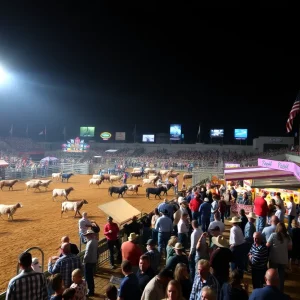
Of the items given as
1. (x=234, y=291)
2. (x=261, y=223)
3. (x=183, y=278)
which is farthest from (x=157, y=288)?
(x=261, y=223)

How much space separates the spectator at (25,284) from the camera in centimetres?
465

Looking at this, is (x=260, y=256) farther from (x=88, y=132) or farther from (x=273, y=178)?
(x=88, y=132)

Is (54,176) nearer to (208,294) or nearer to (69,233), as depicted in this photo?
(69,233)

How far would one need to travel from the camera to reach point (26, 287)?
4.73 metres

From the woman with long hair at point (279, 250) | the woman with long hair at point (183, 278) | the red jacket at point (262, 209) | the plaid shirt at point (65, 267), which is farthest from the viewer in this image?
the red jacket at point (262, 209)

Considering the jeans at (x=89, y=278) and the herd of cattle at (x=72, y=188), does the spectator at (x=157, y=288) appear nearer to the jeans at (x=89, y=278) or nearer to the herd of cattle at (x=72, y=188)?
the jeans at (x=89, y=278)

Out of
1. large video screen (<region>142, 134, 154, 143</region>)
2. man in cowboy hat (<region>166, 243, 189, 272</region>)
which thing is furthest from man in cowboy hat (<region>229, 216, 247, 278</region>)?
large video screen (<region>142, 134, 154, 143</region>)

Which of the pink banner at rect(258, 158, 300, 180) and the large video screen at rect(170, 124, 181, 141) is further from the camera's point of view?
the large video screen at rect(170, 124, 181, 141)

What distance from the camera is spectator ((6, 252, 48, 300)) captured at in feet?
15.3

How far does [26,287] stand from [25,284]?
0.17ft

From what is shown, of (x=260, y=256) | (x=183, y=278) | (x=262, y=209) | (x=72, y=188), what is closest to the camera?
(x=183, y=278)

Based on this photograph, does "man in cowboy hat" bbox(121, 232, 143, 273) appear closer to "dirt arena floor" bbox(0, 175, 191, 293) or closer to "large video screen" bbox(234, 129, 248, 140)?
"dirt arena floor" bbox(0, 175, 191, 293)

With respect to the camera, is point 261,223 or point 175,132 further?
point 175,132

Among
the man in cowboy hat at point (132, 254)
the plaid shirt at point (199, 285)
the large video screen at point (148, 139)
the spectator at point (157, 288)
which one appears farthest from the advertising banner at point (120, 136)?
the spectator at point (157, 288)
